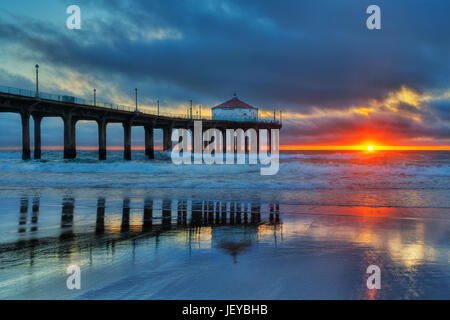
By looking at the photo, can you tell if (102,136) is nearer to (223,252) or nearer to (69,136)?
(69,136)

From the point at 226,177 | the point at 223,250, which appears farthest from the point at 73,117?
the point at 223,250

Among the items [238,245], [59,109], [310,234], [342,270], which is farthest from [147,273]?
[59,109]

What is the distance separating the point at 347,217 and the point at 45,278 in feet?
22.2

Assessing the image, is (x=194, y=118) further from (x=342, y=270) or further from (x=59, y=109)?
(x=342, y=270)

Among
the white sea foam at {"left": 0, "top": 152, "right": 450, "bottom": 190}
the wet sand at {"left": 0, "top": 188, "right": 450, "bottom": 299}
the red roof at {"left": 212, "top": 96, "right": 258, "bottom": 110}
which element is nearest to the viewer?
the wet sand at {"left": 0, "top": 188, "right": 450, "bottom": 299}

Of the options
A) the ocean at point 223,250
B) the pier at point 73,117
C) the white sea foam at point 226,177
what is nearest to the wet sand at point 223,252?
the ocean at point 223,250

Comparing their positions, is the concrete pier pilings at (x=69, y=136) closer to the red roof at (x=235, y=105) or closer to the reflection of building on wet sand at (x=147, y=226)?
the reflection of building on wet sand at (x=147, y=226)

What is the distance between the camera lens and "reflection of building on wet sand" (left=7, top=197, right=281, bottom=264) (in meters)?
5.64

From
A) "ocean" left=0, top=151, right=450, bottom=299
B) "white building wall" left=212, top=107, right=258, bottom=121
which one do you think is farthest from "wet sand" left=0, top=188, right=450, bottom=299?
"white building wall" left=212, top=107, right=258, bottom=121

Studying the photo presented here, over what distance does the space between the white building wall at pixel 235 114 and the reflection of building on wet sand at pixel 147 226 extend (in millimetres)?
77663

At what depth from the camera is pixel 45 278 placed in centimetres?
396

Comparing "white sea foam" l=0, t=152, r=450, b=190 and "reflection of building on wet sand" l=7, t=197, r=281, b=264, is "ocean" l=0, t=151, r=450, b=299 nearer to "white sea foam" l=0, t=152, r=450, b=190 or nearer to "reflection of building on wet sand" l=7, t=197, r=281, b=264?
"reflection of building on wet sand" l=7, t=197, r=281, b=264

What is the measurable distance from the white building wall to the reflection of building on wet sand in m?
77.7
